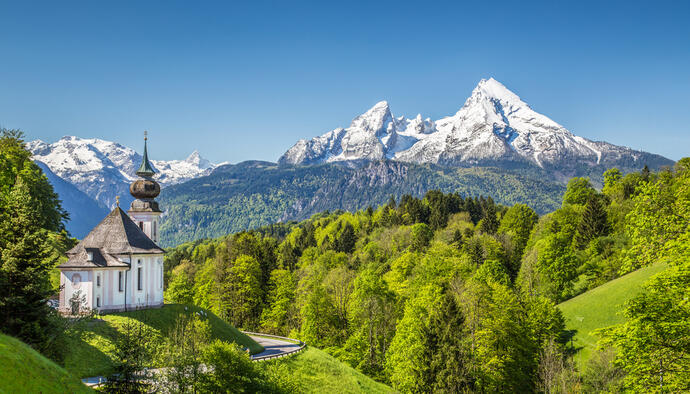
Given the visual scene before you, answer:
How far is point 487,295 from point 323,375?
16.3m

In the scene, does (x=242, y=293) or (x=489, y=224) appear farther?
(x=489, y=224)

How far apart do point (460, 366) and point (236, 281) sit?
3817 centimetres

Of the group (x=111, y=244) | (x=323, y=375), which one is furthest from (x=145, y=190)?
(x=323, y=375)

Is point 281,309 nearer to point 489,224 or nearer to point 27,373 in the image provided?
point 489,224

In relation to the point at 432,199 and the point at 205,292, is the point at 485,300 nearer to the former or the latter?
the point at 205,292

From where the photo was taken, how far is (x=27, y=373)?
21188 millimetres

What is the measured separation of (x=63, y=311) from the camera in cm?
4266

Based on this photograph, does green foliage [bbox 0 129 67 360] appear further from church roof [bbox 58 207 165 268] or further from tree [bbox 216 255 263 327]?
tree [bbox 216 255 263 327]

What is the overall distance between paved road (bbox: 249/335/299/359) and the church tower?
15550 mm

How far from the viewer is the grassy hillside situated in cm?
3425

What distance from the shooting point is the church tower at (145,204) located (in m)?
54.2

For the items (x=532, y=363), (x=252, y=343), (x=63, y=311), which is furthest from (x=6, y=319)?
(x=532, y=363)

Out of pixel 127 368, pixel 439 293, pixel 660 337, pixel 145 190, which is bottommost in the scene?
pixel 127 368

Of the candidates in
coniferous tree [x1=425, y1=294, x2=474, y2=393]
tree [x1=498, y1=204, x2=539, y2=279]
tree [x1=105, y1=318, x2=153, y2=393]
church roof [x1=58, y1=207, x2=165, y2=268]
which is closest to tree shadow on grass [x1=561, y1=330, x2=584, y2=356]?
coniferous tree [x1=425, y1=294, x2=474, y2=393]
